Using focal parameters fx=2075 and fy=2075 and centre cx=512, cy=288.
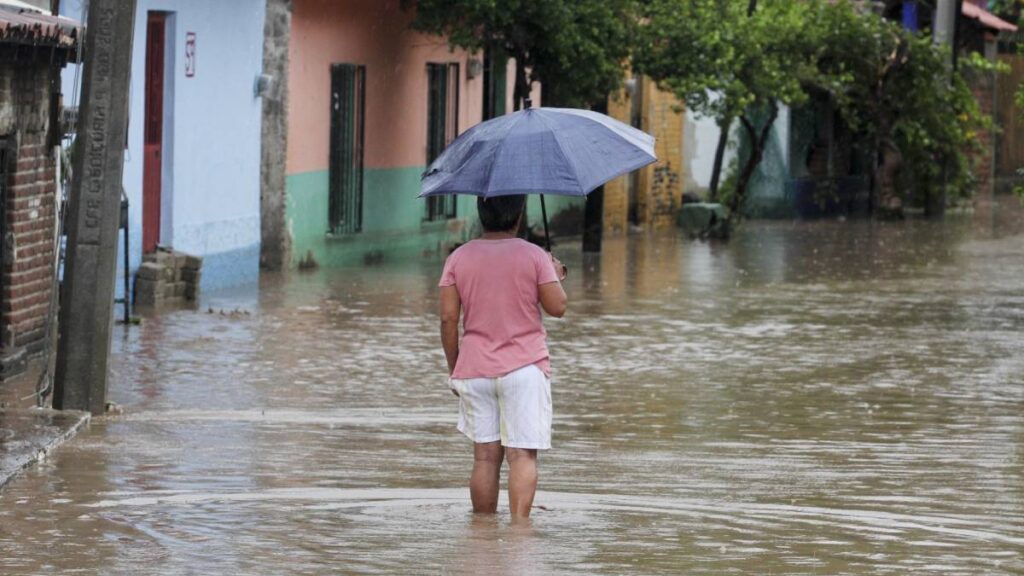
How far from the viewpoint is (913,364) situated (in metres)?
14.5

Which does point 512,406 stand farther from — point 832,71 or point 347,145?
point 832,71

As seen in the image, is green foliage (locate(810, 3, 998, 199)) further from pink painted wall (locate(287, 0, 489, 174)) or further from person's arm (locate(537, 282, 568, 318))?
person's arm (locate(537, 282, 568, 318))

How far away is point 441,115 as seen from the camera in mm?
Answer: 25609

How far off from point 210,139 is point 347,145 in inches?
147

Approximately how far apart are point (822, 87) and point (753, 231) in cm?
237

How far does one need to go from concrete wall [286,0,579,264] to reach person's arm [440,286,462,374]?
13.9 m

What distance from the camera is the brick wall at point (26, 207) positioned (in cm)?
1280

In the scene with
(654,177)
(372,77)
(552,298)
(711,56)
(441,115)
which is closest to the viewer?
(552,298)

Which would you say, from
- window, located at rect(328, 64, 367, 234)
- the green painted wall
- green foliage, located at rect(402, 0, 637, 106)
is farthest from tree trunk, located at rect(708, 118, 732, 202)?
window, located at rect(328, 64, 367, 234)

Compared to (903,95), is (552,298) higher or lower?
lower

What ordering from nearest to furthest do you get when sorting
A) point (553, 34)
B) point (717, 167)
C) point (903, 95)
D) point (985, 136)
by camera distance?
point (553, 34) → point (717, 167) → point (903, 95) → point (985, 136)

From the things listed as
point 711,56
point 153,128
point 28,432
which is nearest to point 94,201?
point 28,432

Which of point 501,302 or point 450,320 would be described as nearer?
point 501,302

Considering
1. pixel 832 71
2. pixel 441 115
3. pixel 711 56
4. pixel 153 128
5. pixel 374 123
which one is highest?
pixel 832 71
